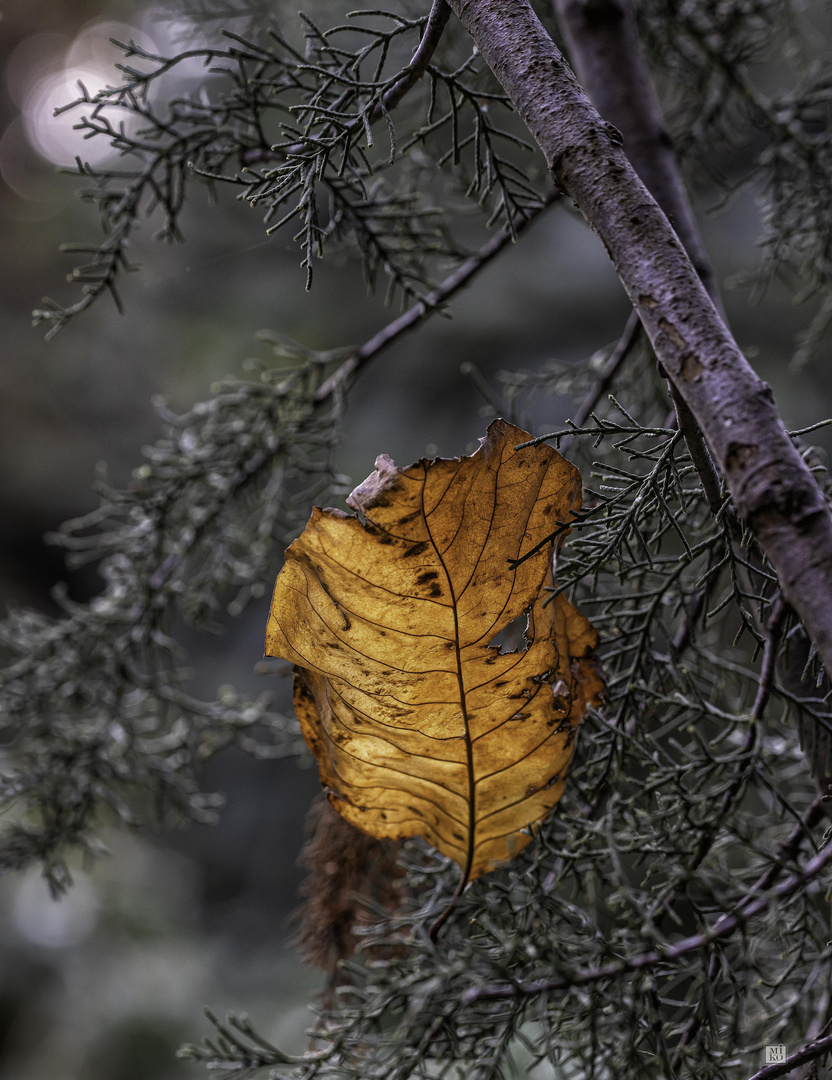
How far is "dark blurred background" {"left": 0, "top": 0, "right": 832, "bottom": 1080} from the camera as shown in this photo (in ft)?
8.50

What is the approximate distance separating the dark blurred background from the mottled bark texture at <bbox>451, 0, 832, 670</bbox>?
2026mm

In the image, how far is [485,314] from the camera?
11.0 feet

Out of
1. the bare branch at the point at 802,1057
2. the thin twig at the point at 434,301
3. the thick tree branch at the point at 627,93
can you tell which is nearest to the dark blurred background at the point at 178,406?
the thin twig at the point at 434,301

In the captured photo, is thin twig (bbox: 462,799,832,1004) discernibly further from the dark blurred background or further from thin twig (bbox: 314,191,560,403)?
the dark blurred background

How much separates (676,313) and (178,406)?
345 centimetres

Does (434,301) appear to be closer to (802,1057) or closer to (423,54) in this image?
(423,54)

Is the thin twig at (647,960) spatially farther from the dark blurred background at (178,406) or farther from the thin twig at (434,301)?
the dark blurred background at (178,406)

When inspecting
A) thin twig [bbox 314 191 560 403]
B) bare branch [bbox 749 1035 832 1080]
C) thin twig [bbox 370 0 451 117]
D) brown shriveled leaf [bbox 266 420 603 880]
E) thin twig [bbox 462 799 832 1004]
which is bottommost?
bare branch [bbox 749 1035 832 1080]

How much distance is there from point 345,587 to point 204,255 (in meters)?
3.32

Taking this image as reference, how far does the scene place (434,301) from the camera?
810 millimetres

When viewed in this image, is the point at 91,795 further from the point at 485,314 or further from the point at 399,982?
the point at 485,314

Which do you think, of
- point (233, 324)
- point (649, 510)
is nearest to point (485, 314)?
point (233, 324)

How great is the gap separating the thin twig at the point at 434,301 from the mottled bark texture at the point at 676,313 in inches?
11.4

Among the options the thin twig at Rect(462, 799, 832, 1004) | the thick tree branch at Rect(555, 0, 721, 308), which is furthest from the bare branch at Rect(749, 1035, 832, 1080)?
the thick tree branch at Rect(555, 0, 721, 308)
